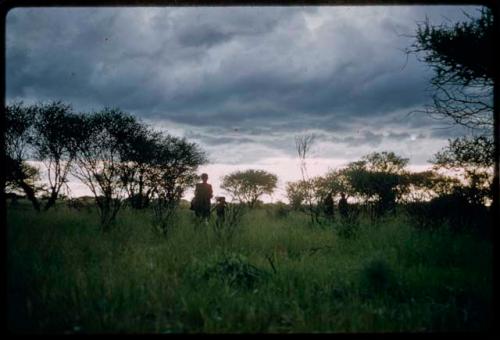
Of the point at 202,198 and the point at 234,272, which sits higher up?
the point at 202,198

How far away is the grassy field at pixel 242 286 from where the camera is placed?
3352mm

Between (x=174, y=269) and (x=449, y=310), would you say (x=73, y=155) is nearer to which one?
(x=174, y=269)

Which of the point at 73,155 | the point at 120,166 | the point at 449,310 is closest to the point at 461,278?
the point at 449,310

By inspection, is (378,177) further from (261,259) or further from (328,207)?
(261,259)

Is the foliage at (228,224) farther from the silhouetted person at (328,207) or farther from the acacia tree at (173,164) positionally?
the acacia tree at (173,164)

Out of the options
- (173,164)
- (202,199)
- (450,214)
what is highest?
(173,164)

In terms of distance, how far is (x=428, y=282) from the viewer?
4.64 m

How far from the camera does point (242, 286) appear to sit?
4445 mm

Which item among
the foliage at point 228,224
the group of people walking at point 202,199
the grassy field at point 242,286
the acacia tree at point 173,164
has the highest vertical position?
the acacia tree at point 173,164

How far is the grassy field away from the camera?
11.0 ft

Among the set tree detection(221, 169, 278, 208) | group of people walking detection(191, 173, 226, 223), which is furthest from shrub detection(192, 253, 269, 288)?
tree detection(221, 169, 278, 208)

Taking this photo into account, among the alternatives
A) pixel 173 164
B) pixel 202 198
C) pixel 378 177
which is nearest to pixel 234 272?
pixel 202 198

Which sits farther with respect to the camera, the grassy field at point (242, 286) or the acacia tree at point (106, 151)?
the acacia tree at point (106, 151)

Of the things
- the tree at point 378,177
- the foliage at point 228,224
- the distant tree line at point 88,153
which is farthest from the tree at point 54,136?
the tree at point 378,177
